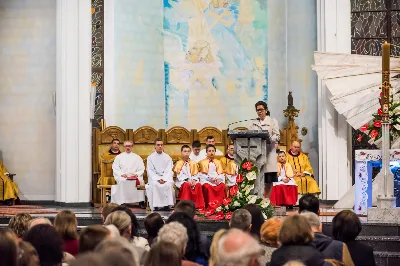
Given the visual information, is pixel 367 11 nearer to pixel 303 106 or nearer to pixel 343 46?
pixel 343 46

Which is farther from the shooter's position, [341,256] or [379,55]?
[379,55]

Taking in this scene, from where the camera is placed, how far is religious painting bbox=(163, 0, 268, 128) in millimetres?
18453

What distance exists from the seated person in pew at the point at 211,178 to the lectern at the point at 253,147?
238 centimetres

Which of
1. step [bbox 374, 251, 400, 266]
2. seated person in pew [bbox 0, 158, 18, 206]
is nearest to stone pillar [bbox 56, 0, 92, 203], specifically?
seated person in pew [bbox 0, 158, 18, 206]

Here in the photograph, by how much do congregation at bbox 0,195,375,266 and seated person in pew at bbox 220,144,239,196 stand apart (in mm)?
6828

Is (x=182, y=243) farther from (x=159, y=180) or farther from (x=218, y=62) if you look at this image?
(x=218, y=62)

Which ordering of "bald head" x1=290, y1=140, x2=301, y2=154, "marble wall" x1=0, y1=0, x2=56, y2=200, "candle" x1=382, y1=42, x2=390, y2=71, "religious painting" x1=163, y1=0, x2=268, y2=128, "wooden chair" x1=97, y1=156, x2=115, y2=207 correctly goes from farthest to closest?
"religious painting" x1=163, y1=0, x2=268, y2=128 < "marble wall" x1=0, y1=0, x2=56, y2=200 < "bald head" x1=290, y1=140, x2=301, y2=154 < "wooden chair" x1=97, y1=156, x2=115, y2=207 < "candle" x1=382, y1=42, x2=390, y2=71

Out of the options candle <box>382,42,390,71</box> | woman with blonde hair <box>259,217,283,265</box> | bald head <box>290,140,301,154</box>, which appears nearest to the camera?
woman with blonde hair <box>259,217,283,265</box>

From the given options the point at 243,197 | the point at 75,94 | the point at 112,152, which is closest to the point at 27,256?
the point at 243,197

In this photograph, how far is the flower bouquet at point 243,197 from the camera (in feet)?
39.1

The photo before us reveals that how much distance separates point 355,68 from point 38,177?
6712 millimetres

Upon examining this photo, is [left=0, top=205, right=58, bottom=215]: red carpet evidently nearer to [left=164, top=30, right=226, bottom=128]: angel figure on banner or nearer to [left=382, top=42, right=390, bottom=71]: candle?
[left=164, top=30, right=226, bottom=128]: angel figure on banner

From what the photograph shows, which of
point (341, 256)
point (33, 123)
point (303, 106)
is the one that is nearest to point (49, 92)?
point (33, 123)

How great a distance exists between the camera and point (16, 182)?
59.4ft
